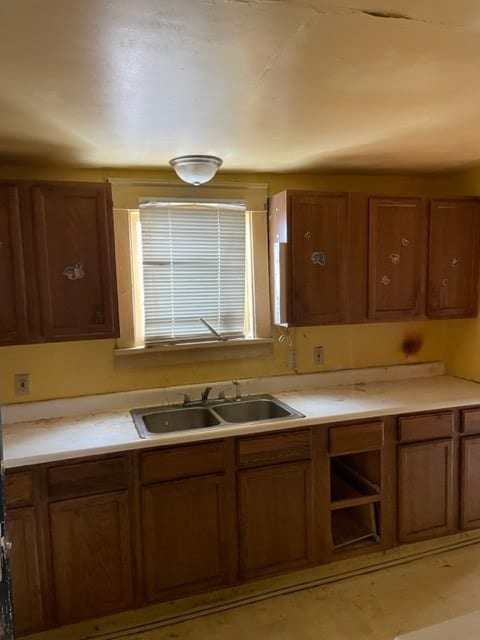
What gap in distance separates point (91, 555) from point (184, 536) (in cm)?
43

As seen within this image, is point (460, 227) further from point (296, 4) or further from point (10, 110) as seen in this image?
point (10, 110)

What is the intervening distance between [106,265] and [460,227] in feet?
7.10

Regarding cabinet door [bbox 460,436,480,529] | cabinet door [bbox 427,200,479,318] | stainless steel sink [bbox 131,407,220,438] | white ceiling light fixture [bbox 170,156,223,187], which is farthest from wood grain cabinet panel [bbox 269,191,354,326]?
cabinet door [bbox 460,436,480,529]

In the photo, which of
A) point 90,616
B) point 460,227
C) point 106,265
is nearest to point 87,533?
point 90,616

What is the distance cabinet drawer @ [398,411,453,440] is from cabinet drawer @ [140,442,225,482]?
105 cm

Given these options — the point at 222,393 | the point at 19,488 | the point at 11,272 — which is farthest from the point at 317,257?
the point at 19,488

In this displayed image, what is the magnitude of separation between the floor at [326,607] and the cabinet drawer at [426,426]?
0.68 m

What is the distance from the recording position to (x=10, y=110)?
166 centimetres

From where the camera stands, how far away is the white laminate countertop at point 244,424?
2125mm

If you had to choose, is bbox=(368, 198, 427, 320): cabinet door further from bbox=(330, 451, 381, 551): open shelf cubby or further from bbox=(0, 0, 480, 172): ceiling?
bbox=(330, 451, 381, 551): open shelf cubby

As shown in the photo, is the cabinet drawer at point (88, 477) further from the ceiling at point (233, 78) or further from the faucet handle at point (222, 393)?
the ceiling at point (233, 78)

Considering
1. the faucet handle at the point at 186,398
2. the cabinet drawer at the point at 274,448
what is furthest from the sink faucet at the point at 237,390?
the cabinet drawer at the point at 274,448

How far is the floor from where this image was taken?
2117 millimetres

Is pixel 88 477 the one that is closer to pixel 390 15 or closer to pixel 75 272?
pixel 75 272
